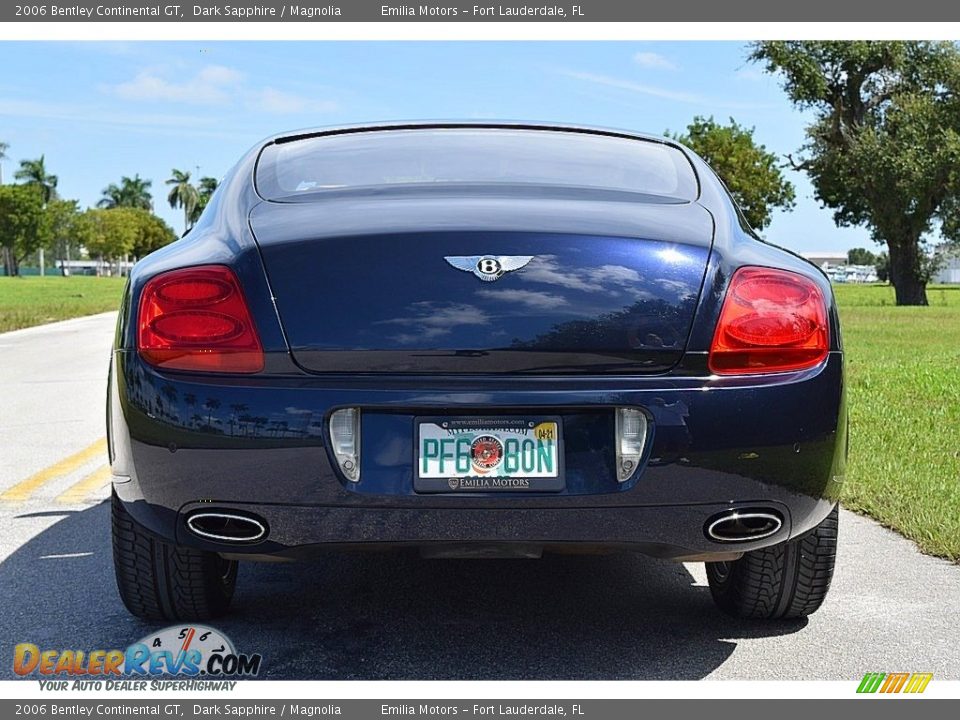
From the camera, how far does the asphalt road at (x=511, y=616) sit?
353cm

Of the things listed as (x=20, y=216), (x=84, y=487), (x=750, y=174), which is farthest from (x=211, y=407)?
(x=20, y=216)

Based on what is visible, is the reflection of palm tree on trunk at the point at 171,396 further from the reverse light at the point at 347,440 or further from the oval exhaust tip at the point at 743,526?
the oval exhaust tip at the point at 743,526

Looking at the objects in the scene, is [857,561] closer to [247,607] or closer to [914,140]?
[247,607]

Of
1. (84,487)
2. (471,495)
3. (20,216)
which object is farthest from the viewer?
(20,216)

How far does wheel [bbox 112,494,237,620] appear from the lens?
3.74m

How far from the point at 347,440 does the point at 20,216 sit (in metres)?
100.0

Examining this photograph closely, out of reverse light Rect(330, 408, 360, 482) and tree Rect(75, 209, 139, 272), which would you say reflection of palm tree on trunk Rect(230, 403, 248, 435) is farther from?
tree Rect(75, 209, 139, 272)

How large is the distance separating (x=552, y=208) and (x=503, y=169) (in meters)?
0.56

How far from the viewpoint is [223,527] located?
132 inches

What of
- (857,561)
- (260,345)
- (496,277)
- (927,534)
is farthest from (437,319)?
(927,534)

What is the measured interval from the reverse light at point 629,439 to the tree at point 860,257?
188 metres

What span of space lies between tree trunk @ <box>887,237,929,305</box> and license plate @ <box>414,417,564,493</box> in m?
39.9

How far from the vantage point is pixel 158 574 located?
376 centimetres

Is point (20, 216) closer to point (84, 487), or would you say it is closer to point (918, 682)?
point (84, 487)
